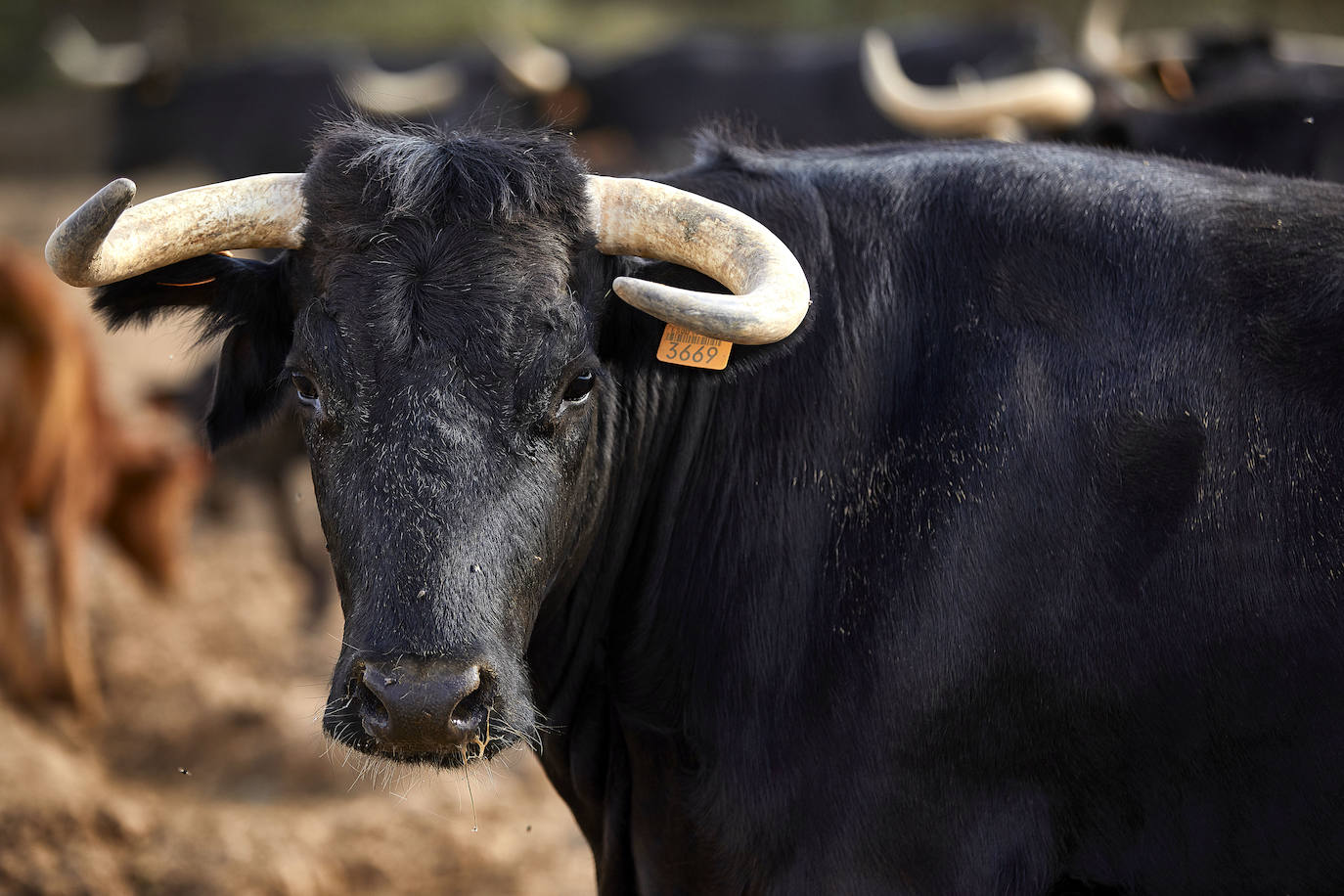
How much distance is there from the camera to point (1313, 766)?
246cm

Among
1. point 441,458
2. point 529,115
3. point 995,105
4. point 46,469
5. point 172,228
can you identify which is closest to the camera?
point 441,458

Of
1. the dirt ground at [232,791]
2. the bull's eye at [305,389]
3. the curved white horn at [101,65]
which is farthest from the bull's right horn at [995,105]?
the curved white horn at [101,65]

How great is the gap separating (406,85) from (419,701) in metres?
13.3

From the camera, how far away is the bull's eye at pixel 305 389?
8.54 feet

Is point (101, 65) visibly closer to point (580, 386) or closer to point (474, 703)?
point (580, 386)

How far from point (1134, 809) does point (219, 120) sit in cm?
1449

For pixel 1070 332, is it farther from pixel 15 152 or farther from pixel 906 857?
pixel 15 152

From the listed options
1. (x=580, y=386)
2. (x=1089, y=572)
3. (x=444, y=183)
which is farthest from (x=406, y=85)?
(x=1089, y=572)

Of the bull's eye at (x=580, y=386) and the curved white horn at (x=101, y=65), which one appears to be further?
the curved white horn at (x=101, y=65)

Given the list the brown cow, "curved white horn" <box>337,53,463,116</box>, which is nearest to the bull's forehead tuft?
the brown cow

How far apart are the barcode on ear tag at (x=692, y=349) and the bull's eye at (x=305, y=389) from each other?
29.8 inches

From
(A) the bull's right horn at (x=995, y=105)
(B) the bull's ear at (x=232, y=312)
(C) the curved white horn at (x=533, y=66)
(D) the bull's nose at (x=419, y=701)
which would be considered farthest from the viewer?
(C) the curved white horn at (x=533, y=66)

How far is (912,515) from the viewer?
2.59 metres

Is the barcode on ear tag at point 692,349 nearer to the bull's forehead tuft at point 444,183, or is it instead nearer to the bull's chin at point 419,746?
the bull's forehead tuft at point 444,183
